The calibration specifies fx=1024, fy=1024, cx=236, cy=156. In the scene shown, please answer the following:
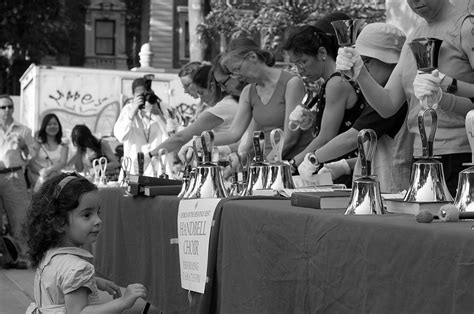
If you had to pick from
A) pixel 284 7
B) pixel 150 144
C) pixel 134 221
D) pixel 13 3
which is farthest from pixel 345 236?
pixel 13 3

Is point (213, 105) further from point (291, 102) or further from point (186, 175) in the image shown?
point (186, 175)

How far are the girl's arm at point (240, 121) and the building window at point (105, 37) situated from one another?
40383 mm

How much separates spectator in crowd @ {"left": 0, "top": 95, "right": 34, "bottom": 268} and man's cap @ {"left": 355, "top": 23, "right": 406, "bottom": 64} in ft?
22.1

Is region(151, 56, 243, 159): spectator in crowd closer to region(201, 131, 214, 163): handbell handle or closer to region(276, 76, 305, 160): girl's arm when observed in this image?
region(276, 76, 305, 160): girl's arm

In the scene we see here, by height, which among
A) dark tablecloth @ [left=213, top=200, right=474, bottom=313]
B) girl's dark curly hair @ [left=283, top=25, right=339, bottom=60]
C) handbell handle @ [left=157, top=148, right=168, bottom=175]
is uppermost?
girl's dark curly hair @ [left=283, top=25, right=339, bottom=60]

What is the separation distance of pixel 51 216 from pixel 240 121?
2.81m

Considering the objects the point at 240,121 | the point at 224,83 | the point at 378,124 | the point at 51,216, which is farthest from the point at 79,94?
the point at 51,216

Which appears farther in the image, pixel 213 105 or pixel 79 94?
pixel 79 94

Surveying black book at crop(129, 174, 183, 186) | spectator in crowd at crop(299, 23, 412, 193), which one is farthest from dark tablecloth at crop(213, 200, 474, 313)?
black book at crop(129, 174, 183, 186)

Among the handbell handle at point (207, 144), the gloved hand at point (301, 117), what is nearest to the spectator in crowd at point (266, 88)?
the gloved hand at point (301, 117)

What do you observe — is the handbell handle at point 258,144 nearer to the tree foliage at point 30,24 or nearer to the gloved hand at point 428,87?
the gloved hand at point 428,87

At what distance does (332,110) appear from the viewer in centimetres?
535

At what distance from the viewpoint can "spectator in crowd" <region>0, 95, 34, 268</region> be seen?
35.6 ft

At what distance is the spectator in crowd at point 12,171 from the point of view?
35.6 feet
